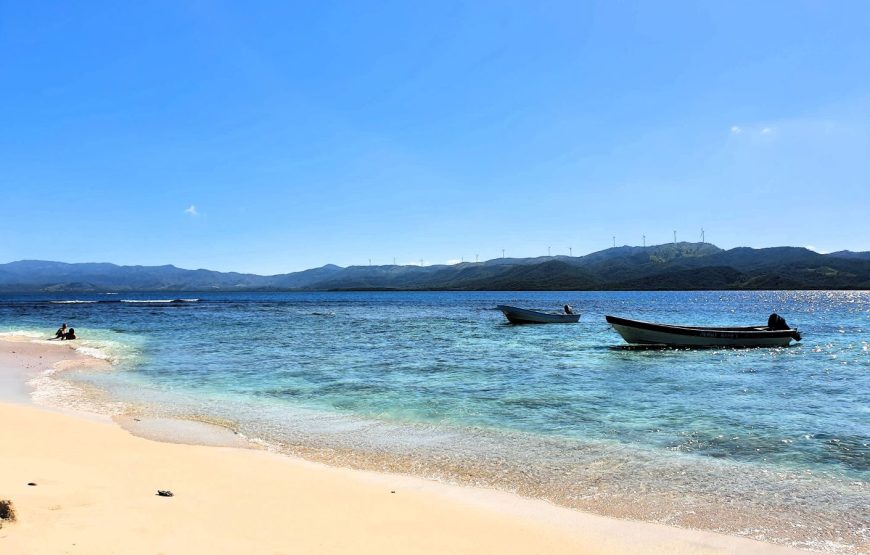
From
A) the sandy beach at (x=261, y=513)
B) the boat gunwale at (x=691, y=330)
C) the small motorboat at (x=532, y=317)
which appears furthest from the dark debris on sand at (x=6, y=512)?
the small motorboat at (x=532, y=317)

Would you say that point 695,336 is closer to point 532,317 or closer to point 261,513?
point 532,317

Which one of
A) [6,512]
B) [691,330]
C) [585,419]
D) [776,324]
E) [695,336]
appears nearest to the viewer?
[6,512]

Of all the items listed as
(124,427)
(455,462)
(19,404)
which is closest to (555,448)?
(455,462)

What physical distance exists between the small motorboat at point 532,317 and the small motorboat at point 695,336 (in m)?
19.7

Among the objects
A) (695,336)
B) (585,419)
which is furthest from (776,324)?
(585,419)

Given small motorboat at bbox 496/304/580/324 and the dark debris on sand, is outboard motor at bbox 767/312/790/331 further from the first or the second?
the dark debris on sand

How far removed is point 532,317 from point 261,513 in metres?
47.5

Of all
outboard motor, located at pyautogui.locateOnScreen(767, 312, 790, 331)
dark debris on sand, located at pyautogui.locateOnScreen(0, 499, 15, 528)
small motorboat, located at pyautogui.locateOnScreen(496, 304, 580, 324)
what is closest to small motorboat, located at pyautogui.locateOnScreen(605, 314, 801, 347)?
outboard motor, located at pyautogui.locateOnScreen(767, 312, 790, 331)

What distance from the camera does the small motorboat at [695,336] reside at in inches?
1255

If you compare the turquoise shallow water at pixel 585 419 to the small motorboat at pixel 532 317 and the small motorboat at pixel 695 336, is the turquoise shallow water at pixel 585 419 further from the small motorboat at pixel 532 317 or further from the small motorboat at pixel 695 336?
the small motorboat at pixel 532 317

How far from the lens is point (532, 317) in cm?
5247

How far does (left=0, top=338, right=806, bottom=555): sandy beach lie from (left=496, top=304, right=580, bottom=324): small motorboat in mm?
44469

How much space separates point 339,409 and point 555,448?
639 centimetres

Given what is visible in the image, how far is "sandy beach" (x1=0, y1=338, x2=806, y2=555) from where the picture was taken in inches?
214
